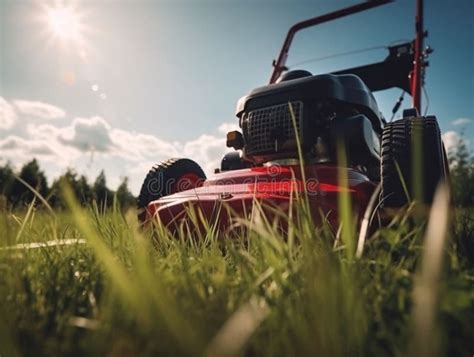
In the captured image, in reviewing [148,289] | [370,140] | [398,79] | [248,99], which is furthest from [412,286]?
[398,79]

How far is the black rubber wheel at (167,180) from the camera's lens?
252cm

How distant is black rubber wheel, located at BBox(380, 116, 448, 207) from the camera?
1441 mm

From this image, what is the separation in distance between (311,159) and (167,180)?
101 cm

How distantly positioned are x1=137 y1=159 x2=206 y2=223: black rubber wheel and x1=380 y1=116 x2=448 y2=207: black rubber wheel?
1.44m

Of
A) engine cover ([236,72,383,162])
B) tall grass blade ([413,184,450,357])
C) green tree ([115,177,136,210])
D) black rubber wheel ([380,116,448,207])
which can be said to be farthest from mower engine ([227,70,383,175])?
tall grass blade ([413,184,450,357])

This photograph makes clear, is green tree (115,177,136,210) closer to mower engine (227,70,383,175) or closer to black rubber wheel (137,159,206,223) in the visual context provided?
black rubber wheel (137,159,206,223)

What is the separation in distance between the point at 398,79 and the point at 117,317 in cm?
380

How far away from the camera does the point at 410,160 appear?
1481mm

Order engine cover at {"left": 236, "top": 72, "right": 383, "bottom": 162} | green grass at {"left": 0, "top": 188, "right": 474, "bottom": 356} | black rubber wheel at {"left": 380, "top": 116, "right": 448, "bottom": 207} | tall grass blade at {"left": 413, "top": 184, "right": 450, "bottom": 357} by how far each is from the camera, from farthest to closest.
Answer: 1. engine cover at {"left": 236, "top": 72, "right": 383, "bottom": 162}
2. black rubber wheel at {"left": 380, "top": 116, "right": 448, "bottom": 207}
3. green grass at {"left": 0, "top": 188, "right": 474, "bottom": 356}
4. tall grass blade at {"left": 413, "top": 184, "right": 450, "bottom": 357}

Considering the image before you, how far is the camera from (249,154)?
2.37 meters

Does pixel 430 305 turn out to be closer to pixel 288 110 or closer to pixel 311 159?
pixel 288 110

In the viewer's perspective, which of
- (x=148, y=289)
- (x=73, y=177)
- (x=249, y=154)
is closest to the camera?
(x=148, y=289)

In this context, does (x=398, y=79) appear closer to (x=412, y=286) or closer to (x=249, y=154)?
(x=249, y=154)

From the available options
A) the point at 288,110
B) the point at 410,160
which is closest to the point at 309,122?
the point at 288,110
